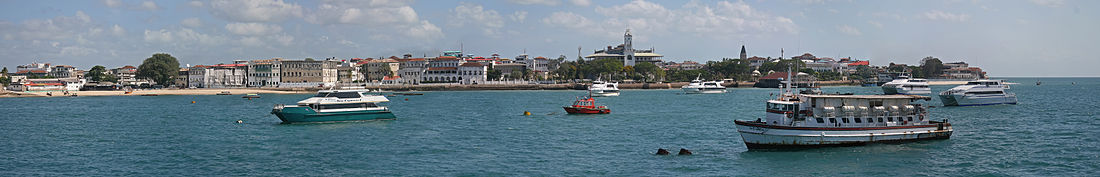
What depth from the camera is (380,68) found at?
7057 inches

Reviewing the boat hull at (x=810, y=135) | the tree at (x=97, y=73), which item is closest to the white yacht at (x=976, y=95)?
the boat hull at (x=810, y=135)

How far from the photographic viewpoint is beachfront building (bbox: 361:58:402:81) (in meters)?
178

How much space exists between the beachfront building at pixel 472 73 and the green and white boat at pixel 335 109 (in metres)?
112

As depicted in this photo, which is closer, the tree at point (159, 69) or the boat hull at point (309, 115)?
the boat hull at point (309, 115)

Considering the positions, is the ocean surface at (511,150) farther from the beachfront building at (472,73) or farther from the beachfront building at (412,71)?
the beachfront building at (412,71)

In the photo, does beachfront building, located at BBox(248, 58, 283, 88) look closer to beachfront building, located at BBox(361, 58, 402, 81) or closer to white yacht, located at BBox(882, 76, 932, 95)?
beachfront building, located at BBox(361, 58, 402, 81)

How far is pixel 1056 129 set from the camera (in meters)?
46.2

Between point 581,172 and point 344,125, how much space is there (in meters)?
25.5

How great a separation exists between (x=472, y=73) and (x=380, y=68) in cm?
2467

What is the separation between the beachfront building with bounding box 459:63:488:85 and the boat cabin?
134064 millimetres

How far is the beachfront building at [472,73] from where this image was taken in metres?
167

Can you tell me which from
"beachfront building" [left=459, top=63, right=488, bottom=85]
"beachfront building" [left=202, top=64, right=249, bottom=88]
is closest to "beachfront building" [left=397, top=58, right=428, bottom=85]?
"beachfront building" [left=459, top=63, right=488, bottom=85]

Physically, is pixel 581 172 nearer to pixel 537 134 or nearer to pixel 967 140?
pixel 537 134

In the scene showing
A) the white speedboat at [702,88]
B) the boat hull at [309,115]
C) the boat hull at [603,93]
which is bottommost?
the boat hull at [309,115]
